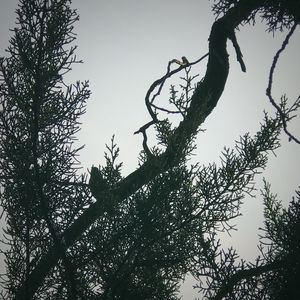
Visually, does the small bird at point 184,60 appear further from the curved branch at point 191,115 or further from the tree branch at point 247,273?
the tree branch at point 247,273

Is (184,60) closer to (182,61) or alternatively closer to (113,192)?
(182,61)

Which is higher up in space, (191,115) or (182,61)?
(182,61)

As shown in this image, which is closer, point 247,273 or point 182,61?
point 247,273

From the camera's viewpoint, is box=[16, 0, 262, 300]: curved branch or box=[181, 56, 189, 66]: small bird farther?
box=[181, 56, 189, 66]: small bird

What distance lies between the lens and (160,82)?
4109 mm

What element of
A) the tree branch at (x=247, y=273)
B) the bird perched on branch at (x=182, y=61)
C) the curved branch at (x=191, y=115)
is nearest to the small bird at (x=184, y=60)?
the bird perched on branch at (x=182, y=61)

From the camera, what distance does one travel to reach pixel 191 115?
4.25m

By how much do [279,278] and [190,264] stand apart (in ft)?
4.69

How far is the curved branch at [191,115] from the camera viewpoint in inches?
149

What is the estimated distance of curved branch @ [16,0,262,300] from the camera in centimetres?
379

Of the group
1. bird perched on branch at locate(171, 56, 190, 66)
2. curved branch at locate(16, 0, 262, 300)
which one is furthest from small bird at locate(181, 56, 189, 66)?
curved branch at locate(16, 0, 262, 300)

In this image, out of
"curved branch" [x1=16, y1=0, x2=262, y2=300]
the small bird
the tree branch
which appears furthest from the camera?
the small bird

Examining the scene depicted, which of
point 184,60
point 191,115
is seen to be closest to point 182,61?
point 184,60

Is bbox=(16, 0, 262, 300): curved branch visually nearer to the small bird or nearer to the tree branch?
the small bird
